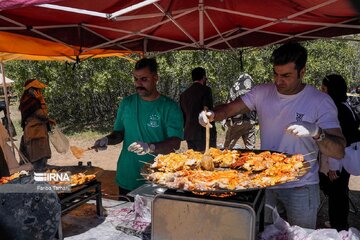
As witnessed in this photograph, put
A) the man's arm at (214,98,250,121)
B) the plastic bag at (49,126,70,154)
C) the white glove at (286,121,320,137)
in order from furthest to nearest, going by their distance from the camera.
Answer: the plastic bag at (49,126,70,154)
the man's arm at (214,98,250,121)
the white glove at (286,121,320,137)

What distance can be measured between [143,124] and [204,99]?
3.53 metres

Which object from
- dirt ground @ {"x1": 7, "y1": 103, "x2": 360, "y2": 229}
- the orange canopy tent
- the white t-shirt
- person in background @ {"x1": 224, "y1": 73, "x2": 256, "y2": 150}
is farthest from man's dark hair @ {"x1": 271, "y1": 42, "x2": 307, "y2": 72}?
person in background @ {"x1": 224, "y1": 73, "x2": 256, "y2": 150}

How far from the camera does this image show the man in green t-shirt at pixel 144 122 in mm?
3139

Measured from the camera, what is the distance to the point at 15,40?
436 cm

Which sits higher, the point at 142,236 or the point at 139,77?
the point at 139,77

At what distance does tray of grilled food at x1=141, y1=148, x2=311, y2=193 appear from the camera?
180 cm

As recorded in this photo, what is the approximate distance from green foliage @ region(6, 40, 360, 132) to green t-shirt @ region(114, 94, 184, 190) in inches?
357

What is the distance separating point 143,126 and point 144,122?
0.13 ft

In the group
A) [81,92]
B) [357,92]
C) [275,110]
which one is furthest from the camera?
[81,92]

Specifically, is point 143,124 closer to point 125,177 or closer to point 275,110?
point 125,177

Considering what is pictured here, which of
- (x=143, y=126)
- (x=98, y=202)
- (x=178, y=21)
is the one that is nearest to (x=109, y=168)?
(x=178, y=21)

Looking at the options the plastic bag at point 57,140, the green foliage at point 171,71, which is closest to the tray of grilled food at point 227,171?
the plastic bag at point 57,140

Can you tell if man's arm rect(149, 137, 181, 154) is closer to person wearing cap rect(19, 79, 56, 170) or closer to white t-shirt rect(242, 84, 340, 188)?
white t-shirt rect(242, 84, 340, 188)

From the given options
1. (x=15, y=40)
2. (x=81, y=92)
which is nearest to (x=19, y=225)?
(x=15, y=40)
